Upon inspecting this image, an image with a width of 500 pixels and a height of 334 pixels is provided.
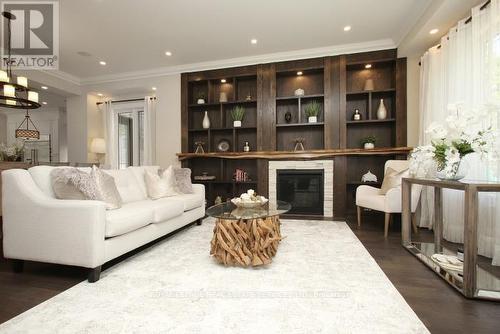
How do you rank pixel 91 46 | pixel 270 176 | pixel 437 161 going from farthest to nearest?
pixel 270 176 < pixel 91 46 < pixel 437 161

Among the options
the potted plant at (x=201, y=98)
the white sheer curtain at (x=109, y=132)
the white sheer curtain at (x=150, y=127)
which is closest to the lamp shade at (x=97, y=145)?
the white sheer curtain at (x=109, y=132)

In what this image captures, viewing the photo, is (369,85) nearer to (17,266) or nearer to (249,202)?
(249,202)

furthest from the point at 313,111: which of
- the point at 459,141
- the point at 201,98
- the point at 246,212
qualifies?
the point at 246,212

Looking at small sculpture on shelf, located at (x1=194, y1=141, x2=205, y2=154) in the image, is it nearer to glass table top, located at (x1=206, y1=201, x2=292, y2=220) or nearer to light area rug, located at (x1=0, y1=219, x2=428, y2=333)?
glass table top, located at (x1=206, y1=201, x2=292, y2=220)

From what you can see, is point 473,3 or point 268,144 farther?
point 268,144

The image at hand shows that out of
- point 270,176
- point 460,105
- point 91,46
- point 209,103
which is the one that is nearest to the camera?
point 460,105

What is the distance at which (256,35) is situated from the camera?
3699 mm

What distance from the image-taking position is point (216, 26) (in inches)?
136

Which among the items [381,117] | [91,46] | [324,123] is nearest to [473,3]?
[381,117]

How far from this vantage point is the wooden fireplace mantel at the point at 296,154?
3801mm

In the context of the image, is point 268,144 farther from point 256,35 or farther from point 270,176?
point 256,35

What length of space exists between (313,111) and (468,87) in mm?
2085

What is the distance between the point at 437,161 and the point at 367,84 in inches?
94.7

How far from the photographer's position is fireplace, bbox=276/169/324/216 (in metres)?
4.21
